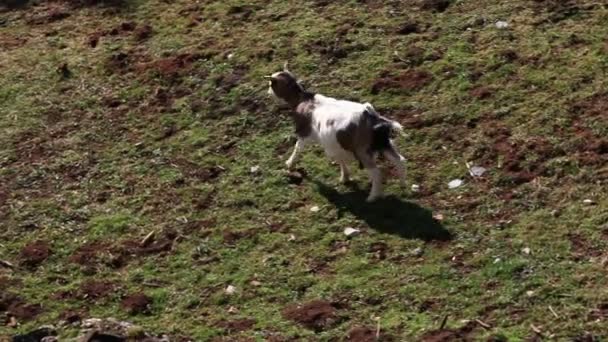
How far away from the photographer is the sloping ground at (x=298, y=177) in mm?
10062

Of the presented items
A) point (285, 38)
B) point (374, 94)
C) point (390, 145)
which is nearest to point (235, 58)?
point (285, 38)

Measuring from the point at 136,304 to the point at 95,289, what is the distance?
20.2 inches

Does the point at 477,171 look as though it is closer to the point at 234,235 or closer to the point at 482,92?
the point at 482,92

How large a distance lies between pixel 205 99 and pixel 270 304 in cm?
404

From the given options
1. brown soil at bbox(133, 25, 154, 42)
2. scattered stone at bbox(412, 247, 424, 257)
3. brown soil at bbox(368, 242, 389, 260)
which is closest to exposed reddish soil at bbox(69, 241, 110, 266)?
brown soil at bbox(368, 242, 389, 260)

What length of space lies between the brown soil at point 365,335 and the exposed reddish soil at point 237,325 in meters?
0.85

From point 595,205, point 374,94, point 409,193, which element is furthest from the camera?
point 374,94

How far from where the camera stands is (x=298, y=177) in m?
12.1

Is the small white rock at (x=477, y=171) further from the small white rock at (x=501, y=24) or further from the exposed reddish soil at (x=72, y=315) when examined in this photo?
the exposed reddish soil at (x=72, y=315)

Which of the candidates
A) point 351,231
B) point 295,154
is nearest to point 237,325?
point 351,231

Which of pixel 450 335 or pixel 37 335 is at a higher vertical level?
pixel 37 335

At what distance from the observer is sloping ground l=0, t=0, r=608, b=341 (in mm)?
10062

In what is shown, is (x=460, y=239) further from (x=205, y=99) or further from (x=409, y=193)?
(x=205, y=99)

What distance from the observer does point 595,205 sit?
10.8 metres
